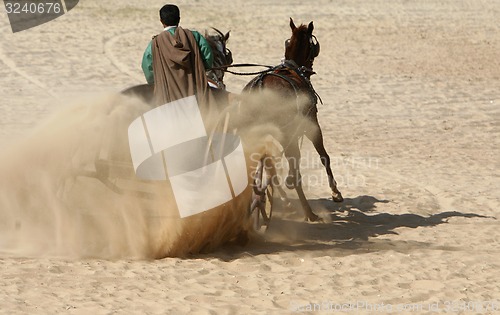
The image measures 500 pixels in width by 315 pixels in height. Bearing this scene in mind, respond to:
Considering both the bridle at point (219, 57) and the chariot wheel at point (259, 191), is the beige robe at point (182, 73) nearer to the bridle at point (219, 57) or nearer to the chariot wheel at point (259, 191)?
the chariot wheel at point (259, 191)

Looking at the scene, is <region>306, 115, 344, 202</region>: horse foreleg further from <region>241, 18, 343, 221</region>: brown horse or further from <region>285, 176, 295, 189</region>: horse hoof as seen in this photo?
<region>285, 176, 295, 189</region>: horse hoof

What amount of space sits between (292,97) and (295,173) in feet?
3.06

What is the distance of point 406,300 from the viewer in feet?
24.9

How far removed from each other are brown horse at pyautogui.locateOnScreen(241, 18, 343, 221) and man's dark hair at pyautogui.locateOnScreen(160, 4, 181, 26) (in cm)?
110

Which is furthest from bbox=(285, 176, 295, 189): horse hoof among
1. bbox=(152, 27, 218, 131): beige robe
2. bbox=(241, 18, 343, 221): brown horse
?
bbox=(152, 27, 218, 131): beige robe

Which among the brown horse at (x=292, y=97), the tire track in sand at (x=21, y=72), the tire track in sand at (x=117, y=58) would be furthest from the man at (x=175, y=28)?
the tire track in sand at (x=117, y=58)

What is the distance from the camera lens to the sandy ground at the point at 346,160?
25.0 feet

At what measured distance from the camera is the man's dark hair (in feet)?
29.0

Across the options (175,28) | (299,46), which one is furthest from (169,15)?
(299,46)

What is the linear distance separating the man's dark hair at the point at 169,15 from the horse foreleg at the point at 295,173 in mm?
2097

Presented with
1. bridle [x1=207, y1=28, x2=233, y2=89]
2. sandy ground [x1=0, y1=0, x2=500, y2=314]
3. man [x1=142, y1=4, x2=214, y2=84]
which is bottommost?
sandy ground [x1=0, y1=0, x2=500, y2=314]

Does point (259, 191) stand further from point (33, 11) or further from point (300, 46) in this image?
point (33, 11)

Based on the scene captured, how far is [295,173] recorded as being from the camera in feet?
34.3

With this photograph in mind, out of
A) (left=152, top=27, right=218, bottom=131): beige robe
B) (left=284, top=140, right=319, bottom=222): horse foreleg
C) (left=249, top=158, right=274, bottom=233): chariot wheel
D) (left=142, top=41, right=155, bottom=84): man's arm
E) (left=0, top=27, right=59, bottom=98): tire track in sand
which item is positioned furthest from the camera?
(left=0, top=27, right=59, bottom=98): tire track in sand
